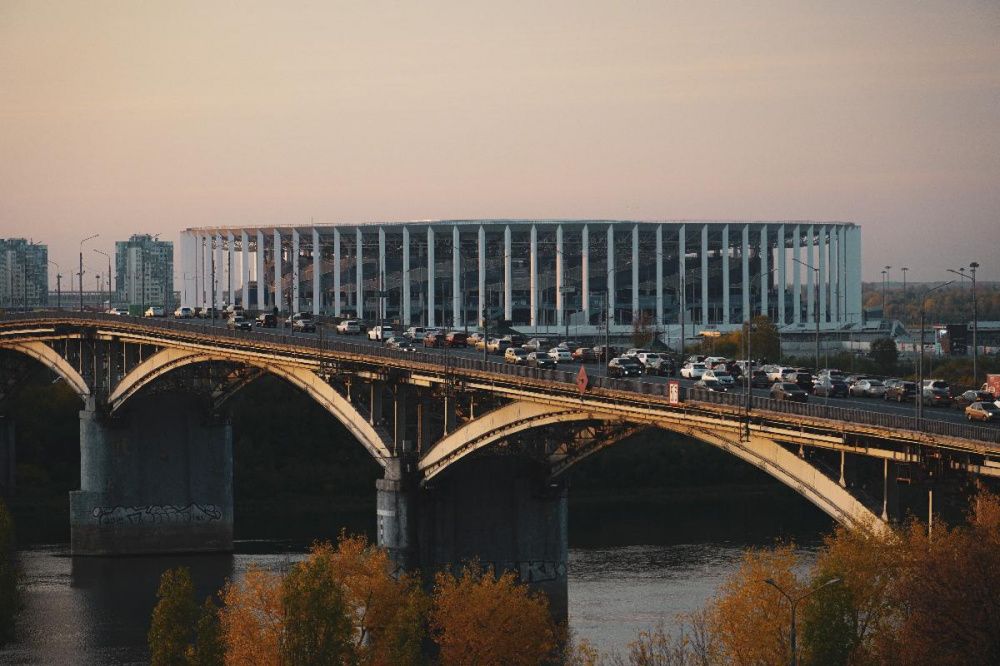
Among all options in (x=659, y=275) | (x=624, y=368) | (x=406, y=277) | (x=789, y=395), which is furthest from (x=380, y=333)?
(x=659, y=275)

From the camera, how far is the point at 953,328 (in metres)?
141

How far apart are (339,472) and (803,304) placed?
88.4 m

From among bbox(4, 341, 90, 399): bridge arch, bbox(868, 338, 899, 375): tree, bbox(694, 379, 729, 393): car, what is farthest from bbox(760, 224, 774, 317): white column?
bbox(694, 379, 729, 393): car

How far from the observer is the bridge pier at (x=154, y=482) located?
9850 cm

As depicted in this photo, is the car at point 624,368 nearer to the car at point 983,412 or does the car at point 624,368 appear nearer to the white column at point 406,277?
the car at point 983,412

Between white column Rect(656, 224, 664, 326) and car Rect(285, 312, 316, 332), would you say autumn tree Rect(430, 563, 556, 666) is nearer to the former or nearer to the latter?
car Rect(285, 312, 316, 332)

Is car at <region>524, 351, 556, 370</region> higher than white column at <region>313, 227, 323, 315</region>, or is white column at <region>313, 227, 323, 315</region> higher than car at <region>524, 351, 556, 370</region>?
white column at <region>313, 227, 323, 315</region>

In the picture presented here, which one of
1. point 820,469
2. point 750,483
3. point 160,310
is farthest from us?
point 160,310

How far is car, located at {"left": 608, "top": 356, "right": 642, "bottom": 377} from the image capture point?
73.8 m

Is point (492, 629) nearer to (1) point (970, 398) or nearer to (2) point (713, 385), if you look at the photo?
(2) point (713, 385)

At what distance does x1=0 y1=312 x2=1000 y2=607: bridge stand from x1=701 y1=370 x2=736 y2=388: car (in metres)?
4.44

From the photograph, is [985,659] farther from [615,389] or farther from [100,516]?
[100,516]

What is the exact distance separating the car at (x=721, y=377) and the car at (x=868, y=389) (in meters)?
Result: 4.66

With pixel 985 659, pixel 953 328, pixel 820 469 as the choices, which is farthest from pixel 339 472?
pixel 985 659
